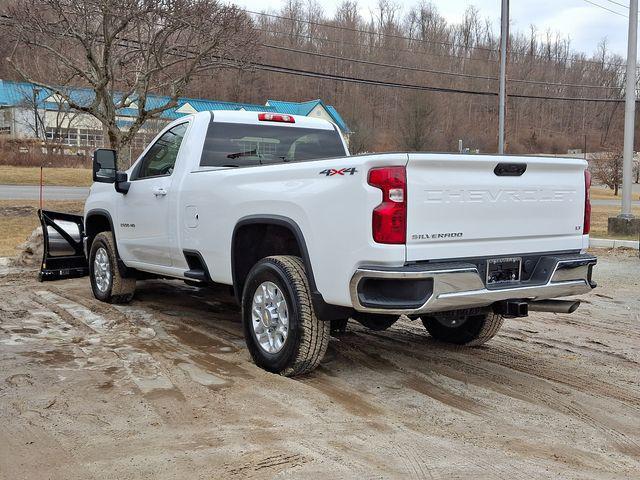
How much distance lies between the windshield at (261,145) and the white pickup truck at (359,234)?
14 millimetres

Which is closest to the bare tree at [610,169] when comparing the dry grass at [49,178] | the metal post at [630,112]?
the metal post at [630,112]

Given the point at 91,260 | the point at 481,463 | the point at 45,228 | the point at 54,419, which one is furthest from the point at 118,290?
the point at 481,463

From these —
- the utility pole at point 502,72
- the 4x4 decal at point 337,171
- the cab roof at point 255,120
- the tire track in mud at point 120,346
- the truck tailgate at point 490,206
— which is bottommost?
the tire track in mud at point 120,346

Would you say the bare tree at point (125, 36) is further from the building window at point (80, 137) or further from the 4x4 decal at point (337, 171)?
the building window at point (80, 137)

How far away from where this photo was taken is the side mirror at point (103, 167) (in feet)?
22.3

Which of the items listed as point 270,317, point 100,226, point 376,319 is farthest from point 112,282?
point 376,319

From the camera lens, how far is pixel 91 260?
7.62 meters

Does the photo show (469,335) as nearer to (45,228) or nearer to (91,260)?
(91,260)

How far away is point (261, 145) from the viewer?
20.3ft

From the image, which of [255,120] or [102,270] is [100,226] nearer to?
[102,270]

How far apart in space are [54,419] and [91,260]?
4.05m

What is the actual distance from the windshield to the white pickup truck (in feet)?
→ 0.05

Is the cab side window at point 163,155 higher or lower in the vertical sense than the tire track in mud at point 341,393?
higher

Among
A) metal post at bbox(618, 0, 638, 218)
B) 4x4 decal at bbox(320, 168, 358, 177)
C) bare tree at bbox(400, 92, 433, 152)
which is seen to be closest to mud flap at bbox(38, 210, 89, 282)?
4x4 decal at bbox(320, 168, 358, 177)
